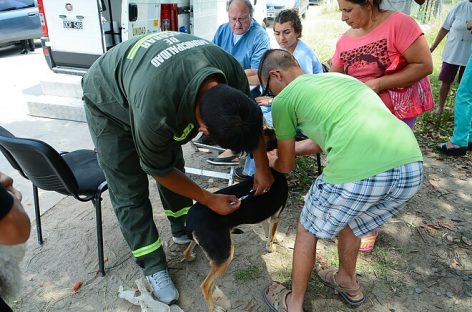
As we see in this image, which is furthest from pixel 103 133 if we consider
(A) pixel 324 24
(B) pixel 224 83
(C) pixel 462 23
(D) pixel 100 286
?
(A) pixel 324 24

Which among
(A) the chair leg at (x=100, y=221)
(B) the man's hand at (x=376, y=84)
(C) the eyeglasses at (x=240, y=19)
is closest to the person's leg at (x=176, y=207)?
(A) the chair leg at (x=100, y=221)

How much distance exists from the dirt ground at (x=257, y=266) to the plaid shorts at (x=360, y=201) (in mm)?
688

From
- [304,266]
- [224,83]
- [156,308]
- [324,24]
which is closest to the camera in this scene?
[224,83]

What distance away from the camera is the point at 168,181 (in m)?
1.89

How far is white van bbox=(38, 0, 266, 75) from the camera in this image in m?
5.05

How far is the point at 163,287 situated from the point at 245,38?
8.41 ft

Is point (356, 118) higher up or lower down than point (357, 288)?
higher up

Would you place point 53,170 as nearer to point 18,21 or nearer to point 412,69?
point 412,69

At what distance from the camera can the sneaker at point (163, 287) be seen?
2.40 metres

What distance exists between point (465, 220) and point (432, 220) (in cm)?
28

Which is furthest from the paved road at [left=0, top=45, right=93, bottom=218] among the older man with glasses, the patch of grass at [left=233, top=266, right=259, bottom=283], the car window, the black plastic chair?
the patch of grass at [left=233, top=266, right=259, bottom=283]

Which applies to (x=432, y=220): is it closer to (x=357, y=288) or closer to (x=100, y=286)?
(x=357, y=288)

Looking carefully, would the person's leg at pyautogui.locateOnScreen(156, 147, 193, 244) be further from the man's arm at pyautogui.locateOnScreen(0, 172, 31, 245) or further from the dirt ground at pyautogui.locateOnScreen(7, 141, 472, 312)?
the man's arm at pyautogui.locateOnScreen(0, 172, 31, 245)

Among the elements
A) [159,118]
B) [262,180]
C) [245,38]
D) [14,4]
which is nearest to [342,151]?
[262,180]
